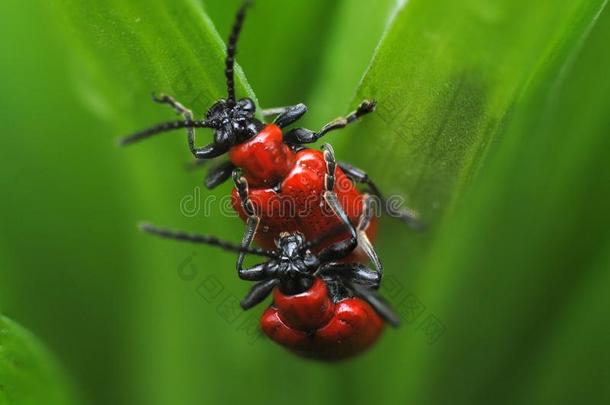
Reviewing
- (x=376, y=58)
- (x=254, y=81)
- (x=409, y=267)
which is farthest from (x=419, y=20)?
(x=409, y=267)

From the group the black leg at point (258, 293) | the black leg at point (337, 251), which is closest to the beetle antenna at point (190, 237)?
the black leg at point (258, 293)

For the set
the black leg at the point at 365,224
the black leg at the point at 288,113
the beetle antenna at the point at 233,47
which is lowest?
the black leg at the point at 365,224


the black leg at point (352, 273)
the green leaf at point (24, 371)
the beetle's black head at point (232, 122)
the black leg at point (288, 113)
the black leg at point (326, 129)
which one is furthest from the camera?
the black leg at point (352, 273)

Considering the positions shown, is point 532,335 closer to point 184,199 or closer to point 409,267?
point 409,267

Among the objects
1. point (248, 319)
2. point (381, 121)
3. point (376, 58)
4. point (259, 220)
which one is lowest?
point (248, 319)

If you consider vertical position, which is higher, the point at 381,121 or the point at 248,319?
the point at 381,121

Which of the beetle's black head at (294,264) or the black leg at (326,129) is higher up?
the black leg at (326,129)

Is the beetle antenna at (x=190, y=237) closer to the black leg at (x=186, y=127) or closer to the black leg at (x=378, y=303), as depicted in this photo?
the black leg at (x=186, y=127)
